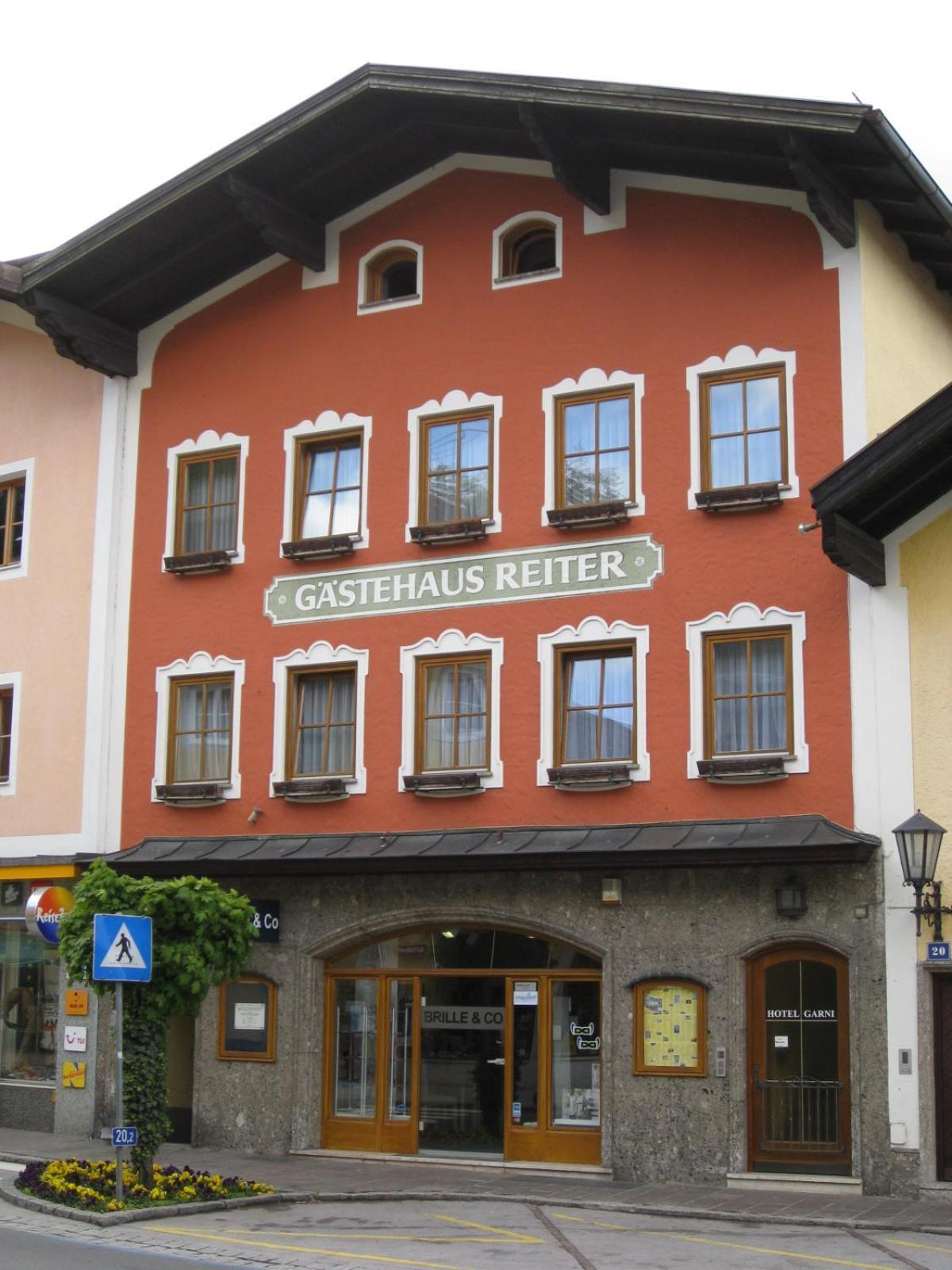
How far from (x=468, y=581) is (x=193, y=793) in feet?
14.8

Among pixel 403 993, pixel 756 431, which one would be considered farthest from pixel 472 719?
pixel 756 431

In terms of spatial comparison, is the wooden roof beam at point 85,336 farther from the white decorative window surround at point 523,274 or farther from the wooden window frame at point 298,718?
the white decorative window surround at point 523,274

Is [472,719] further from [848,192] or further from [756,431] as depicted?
[848,192]

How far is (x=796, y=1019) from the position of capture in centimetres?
1819

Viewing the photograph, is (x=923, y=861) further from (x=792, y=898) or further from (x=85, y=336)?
(x=85, y=336)

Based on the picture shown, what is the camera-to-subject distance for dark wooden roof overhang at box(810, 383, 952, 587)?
16750mm

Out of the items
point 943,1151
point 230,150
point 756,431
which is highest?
point 230,150

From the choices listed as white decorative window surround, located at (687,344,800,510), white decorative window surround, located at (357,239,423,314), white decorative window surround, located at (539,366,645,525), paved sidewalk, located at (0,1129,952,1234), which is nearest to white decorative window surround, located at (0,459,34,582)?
white decorative window surround, located at (357,239,423,314)

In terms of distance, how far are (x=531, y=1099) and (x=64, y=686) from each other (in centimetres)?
852

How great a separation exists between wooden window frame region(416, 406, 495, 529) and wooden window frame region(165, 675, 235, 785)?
3.37 metres

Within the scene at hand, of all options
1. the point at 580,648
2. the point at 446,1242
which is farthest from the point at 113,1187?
the point at 580,648

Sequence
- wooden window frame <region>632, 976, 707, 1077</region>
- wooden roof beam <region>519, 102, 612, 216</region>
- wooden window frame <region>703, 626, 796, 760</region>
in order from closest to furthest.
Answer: wooden window frame <region>632, 976, 707, 1077</region>, wooden window frame <region>703, 626, 796, 760</region>, wooden roof beam <region>519, 102, 612, 216</region>

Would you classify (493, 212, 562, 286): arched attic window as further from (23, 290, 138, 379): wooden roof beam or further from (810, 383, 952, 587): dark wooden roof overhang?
(23, 290, 138, 379): wooden roof beam


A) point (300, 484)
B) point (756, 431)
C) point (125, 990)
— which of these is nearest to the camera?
point (125, 990)
